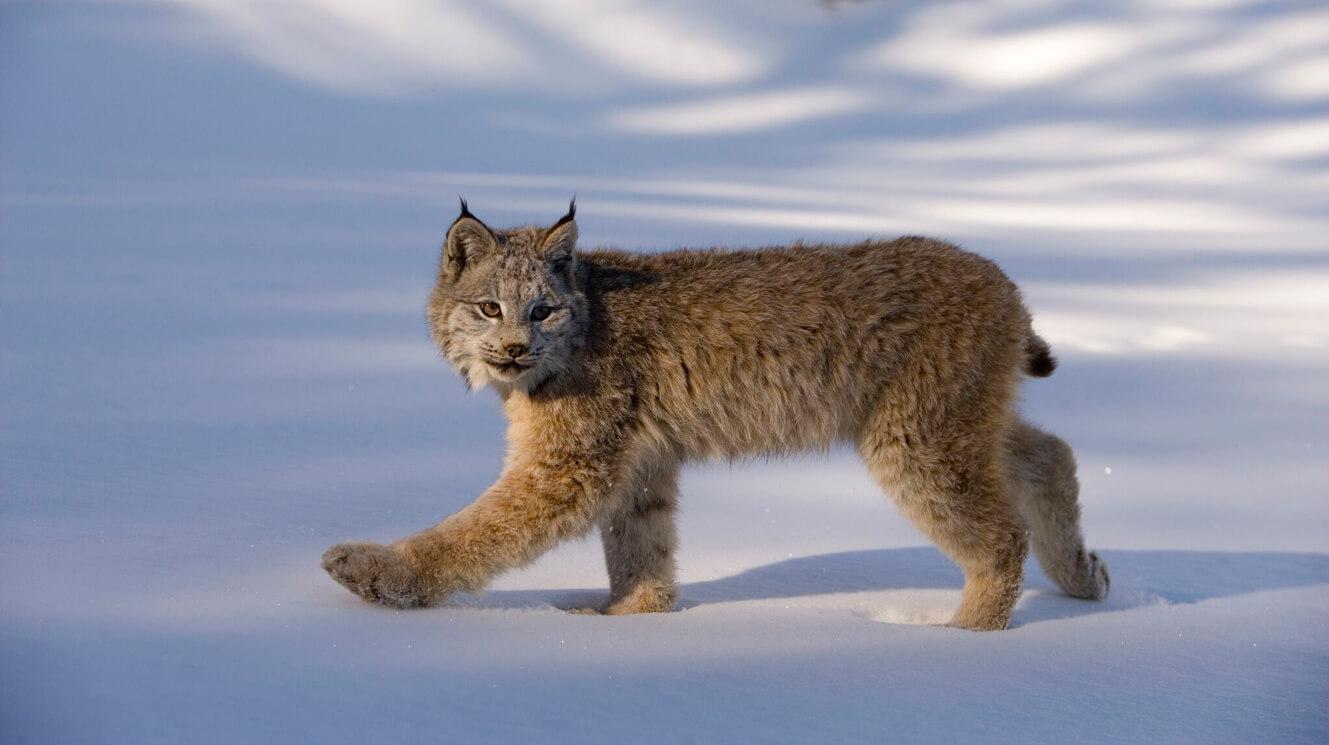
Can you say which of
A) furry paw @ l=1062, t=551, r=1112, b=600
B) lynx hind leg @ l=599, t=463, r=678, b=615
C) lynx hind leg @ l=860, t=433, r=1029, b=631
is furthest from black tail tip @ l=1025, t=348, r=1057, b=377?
lynx hind leg @ l=599, t=463, r=678, b=615

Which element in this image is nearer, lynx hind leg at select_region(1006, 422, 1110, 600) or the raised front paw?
the raised front paw

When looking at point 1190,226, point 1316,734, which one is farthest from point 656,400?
point 1190,226

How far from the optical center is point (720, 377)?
16.4ft

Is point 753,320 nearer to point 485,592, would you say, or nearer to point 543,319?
point 543,319

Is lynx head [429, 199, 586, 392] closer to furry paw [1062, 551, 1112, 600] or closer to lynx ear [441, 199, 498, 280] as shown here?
lynx ear [441, 199, 498, 280]

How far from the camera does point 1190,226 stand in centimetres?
1332

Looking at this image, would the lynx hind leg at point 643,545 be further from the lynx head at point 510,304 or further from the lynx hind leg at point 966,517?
the lynx hind leg at point 966,517

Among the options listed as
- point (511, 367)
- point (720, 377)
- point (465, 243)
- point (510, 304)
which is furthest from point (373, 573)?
point (720, 377)

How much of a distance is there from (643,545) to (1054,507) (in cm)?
159

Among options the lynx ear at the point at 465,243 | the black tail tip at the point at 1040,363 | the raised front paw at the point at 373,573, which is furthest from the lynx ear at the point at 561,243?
the black tail tip at the point at 1040,363

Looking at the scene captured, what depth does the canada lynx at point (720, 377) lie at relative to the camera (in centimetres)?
477

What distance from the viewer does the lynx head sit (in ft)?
15.6

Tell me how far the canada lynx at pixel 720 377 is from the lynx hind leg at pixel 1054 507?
0.23 m

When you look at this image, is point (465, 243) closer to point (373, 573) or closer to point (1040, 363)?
point (373, 573)
